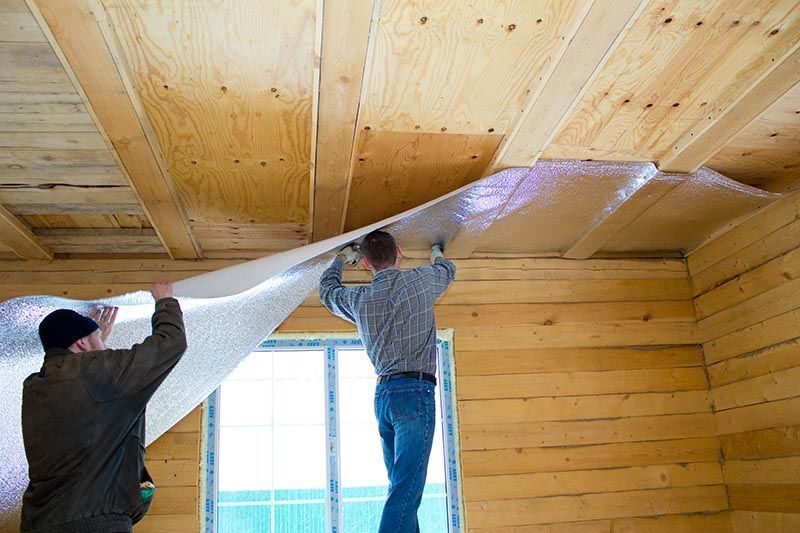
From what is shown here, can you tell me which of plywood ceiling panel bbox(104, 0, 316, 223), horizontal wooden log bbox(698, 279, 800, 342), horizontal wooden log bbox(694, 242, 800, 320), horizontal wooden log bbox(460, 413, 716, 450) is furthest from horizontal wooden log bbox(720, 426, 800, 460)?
plywood ceiling panel bbox(104, 0, 316, 223)

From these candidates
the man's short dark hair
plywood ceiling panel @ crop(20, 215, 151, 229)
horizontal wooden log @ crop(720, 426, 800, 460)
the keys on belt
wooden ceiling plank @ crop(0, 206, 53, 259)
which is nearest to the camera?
the keys on belt

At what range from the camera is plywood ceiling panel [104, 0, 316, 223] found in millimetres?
2080

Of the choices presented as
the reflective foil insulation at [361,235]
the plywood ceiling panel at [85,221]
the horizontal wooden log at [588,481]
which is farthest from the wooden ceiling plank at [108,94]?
the horizontal wooden log at [588,481]

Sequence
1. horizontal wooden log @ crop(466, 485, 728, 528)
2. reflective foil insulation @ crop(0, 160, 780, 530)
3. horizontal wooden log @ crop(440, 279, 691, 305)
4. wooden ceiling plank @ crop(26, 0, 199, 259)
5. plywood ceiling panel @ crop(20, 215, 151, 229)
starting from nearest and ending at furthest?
1. wooden ceiling plank @ crop(26, 0, 199, 259)
2. reflective foil insulation @ crop(0, 160, 780, 530)
3. plywood ceiling panel @ crop(20, 215, 151, 229)
4. horizontal wooden log @ crop(466, 485, 728, 528)
5. horizontal wooden log @ crop(440, 279, 691, 305)

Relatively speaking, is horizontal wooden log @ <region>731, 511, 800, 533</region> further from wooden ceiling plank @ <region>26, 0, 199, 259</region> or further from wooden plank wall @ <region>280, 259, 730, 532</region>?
wooden ceiling plank @ <region>26, 0, 199, 259</region>

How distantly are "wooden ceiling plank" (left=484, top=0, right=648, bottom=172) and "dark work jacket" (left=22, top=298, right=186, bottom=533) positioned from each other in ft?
4.48

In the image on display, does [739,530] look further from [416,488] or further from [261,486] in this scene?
[261,486]

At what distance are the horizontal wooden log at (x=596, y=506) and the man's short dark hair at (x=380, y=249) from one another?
1.32m

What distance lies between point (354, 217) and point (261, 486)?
1.34m

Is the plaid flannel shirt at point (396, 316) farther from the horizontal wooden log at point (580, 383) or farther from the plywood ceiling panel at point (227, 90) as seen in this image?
the horizontal wooden log at point (580, 383)

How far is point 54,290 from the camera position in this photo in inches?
140

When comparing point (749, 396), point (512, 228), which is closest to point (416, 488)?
point (512, 228)

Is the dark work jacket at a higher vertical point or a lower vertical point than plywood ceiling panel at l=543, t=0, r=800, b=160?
lower

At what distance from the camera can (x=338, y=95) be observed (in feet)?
7.77
